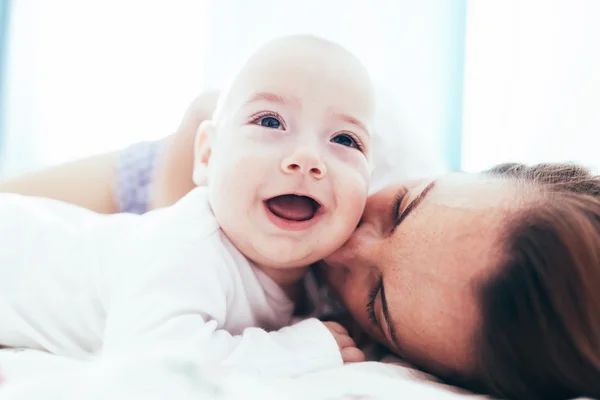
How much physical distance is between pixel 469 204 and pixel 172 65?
162cm

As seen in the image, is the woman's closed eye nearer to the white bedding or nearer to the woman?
the woman

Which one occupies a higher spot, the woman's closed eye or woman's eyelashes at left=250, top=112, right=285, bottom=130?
woman's eyelashes at left=250, top=112, right=285, bottom=130

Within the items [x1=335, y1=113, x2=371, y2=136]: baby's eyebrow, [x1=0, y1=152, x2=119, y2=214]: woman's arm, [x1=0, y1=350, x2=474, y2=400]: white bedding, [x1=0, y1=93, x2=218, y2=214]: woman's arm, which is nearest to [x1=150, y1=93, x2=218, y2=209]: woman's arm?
[x1=0, y1=93, x2=218, y2=214]: woman's arm

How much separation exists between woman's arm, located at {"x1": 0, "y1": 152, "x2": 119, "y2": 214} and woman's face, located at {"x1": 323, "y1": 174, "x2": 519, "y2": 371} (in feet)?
2.47

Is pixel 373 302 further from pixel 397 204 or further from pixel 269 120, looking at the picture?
pixel 269 120

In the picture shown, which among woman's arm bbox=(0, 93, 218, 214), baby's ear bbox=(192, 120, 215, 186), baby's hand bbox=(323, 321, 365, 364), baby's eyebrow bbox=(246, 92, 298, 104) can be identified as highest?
baby's eyebrow bbox=(246, 92, 298, 104)

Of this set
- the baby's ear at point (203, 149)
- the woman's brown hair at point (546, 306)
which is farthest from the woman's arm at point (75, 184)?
the woman's brown hair at point (546, 306)

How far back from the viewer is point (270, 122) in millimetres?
782

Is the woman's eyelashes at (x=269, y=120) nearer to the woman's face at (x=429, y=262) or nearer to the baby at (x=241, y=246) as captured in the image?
the baby at (x=241, y=246)

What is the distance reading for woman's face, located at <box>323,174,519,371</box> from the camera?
643 millimetres

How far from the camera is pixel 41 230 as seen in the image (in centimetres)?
95

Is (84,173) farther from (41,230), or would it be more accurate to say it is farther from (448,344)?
(448,344)

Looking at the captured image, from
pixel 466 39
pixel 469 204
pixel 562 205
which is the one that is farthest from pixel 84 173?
pixel 466 39

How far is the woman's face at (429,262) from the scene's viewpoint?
2.11 ft
